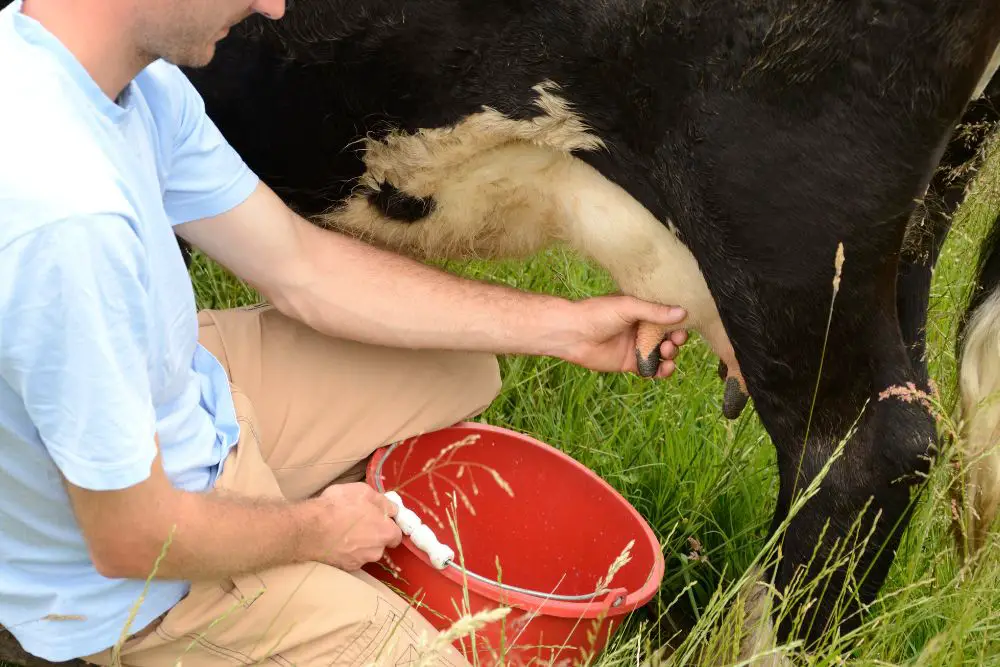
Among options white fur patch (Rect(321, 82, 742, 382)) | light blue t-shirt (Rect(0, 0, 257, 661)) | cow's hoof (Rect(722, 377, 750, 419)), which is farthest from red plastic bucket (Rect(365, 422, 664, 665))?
light blue t-shirt (Rect(0, 0, 257, 661))

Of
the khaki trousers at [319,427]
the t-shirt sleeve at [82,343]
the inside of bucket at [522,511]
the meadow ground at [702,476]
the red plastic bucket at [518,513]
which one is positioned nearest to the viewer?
the t-shirt sleeve at [82,343]

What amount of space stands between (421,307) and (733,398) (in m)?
0.67

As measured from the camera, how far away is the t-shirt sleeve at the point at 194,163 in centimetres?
184

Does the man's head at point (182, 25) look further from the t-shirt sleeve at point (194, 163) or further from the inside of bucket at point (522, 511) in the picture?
the inside of bucket at point (522, 511)

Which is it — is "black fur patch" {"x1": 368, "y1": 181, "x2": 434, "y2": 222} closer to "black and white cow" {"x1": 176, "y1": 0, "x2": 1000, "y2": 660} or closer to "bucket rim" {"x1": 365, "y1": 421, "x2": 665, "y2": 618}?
"black and white cow" {"x1": 176, "y1": 0, "x2": 1000, "y2": 660}

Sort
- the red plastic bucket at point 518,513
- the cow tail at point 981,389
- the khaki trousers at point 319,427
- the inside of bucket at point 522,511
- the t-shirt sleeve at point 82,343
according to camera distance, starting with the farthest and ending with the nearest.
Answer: the inside of bucket at point 522,511, the red plastic bucket at point 518,513, the cow tail at point 981,389, the khaki trousers at point 319,427, the t-shirt sleeve at point 82,343

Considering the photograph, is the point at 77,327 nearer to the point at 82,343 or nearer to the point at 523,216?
the point at 82,343

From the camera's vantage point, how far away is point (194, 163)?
192 cm

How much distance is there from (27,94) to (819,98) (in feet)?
3.86

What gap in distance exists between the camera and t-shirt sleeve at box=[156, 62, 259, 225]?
1.84 metres

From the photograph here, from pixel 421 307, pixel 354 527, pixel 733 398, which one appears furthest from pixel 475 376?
pixel 354 527

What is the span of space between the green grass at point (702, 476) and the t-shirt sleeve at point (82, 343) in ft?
3.13

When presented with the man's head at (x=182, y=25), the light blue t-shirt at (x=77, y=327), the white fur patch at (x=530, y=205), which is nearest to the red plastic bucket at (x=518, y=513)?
the white fur patch at (x=530, y=205)

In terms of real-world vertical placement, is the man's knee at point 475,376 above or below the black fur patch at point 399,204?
below
